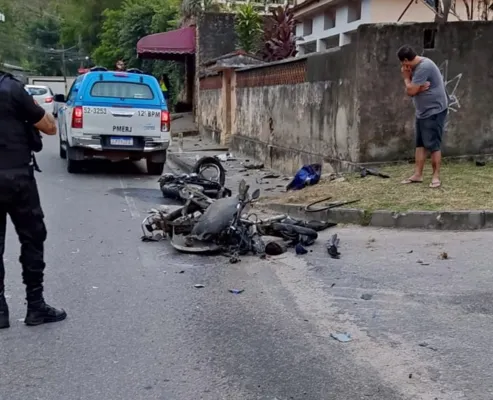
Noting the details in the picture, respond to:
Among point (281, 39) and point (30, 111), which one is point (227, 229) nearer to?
point (30, 111)

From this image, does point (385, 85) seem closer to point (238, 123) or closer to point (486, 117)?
point (486, 117)

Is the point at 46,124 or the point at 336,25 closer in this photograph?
the point at 46,124

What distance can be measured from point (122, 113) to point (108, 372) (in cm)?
992

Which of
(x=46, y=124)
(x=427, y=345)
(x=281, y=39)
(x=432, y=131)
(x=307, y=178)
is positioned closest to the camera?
(x=427, y=345)

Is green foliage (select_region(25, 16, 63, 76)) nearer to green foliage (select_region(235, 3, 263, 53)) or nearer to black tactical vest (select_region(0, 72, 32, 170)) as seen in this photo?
green foliage (select_region(235, 3, 263, 53))

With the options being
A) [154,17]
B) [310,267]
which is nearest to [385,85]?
[310,267]

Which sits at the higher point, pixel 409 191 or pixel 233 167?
pixel 409 191

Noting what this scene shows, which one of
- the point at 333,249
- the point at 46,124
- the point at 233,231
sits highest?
the point at 46,124

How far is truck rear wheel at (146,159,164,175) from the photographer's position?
14362mm

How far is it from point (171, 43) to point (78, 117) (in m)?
14.2

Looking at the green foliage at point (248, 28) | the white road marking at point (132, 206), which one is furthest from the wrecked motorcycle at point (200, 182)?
the green foliage at point (248, 28)

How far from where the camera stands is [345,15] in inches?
799

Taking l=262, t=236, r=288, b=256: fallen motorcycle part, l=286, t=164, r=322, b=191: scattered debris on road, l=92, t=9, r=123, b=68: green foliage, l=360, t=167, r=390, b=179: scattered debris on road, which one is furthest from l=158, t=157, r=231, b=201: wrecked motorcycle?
l=92, t=9, r=123, b=68: green foliage

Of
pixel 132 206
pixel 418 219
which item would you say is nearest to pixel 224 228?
pixel 418 219
